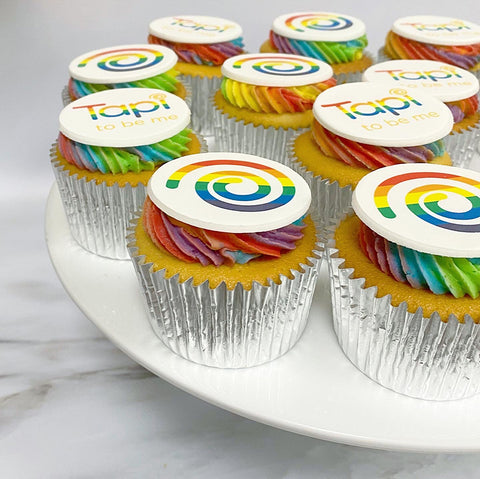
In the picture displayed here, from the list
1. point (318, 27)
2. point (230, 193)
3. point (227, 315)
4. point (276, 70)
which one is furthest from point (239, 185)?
point (318, 27)

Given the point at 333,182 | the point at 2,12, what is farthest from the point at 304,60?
the point at 2,12

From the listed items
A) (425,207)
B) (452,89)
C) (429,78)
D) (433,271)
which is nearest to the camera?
(433,271)

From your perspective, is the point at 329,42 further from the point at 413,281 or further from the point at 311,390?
the point at 311,390

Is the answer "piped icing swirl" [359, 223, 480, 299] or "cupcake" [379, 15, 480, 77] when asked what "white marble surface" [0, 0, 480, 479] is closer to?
"piped icing swirl" [359, 223, 480, 299]

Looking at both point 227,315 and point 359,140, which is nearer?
point 227,315

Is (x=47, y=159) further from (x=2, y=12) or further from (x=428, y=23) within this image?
(x=428, y=23)

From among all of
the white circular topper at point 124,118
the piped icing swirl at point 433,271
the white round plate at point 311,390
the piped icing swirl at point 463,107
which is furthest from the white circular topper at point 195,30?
the piped icing swirl at point 433,271
